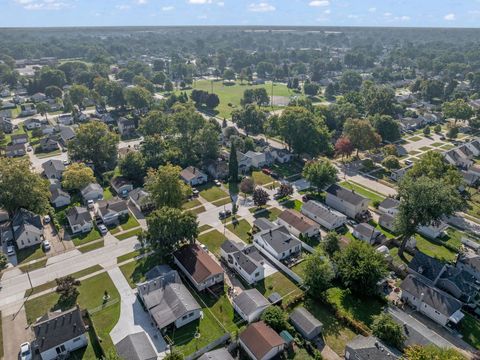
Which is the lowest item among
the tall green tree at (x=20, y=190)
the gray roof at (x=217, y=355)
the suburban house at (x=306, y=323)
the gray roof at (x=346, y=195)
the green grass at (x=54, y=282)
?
the green grass at (x=54, y=282)

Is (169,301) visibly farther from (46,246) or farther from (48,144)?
(48,144)

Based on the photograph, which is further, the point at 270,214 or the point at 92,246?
the point at 270,214

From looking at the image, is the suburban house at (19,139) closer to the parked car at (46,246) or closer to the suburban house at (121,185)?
the suburban house at (121,185)

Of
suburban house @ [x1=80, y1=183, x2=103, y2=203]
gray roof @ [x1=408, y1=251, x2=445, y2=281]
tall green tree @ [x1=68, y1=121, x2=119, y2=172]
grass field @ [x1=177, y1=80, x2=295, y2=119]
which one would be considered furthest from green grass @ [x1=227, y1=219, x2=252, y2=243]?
grass field @ [x1=177, y1=80, x2=295, y2=119]

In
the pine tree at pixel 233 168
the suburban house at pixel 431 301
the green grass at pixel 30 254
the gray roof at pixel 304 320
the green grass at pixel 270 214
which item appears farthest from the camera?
the pine tree at pixel 233 168

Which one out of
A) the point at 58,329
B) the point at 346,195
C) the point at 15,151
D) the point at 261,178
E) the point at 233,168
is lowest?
the point at 261,178

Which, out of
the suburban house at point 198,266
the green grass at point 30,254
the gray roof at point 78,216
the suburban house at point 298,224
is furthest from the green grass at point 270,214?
the green grass at point 30,254

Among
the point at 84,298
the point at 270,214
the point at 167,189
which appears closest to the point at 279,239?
the point at 270,214
